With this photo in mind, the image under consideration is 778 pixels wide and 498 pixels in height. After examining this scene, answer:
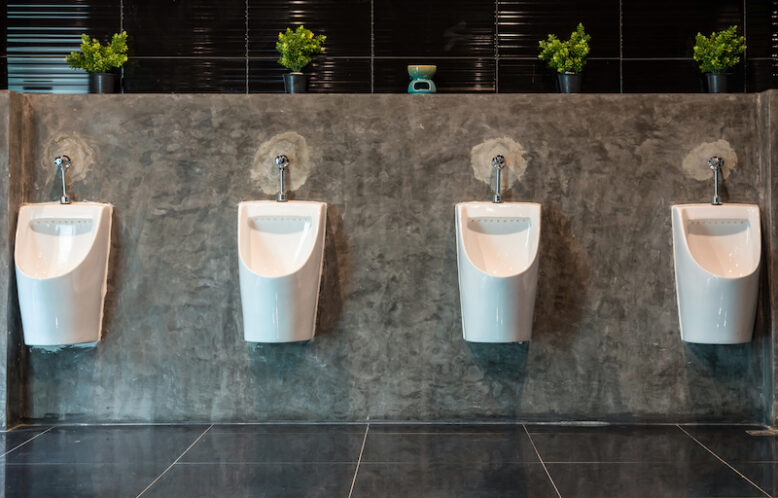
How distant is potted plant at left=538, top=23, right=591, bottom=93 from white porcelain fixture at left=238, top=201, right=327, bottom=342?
4.23 feet

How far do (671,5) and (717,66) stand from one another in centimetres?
53

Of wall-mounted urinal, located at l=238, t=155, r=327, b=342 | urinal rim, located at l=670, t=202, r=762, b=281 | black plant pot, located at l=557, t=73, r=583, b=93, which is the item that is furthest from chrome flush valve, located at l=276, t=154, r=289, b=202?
urinal rim, located at l=670, t=202, r=762, b=281

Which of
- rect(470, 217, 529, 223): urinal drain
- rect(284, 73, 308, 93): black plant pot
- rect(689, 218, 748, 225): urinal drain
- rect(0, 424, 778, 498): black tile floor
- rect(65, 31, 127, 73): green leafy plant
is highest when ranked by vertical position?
rect(65, 31, 127, 73): green leafy plant

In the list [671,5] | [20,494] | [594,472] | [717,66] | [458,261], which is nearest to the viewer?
[20,494]

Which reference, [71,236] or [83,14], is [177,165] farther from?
[83,14]

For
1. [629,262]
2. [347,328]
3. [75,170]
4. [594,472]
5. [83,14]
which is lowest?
[594,472]

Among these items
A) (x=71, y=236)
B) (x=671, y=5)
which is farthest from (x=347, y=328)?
(x=671, y=5)

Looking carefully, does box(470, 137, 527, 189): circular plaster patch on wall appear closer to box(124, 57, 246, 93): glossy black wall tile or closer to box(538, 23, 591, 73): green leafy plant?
box(538, 23, 591, 73): green leafy plant

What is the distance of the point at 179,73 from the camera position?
3803 mm

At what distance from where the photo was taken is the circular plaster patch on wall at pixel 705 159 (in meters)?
3.01

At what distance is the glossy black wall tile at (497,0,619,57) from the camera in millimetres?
3773

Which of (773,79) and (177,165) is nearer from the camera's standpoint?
(177,165)

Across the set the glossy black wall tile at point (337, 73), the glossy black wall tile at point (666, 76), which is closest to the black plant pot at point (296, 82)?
the glossy black wall tile at point (337, 73)

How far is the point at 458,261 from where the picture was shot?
291cm
